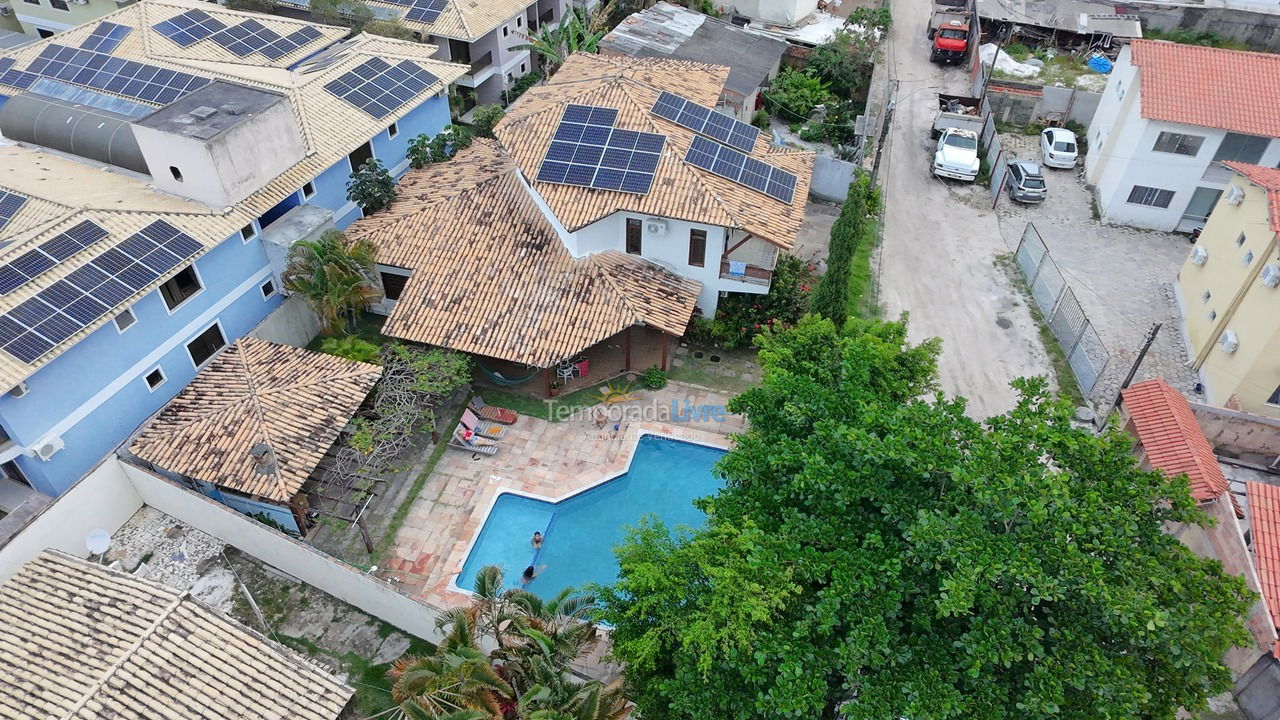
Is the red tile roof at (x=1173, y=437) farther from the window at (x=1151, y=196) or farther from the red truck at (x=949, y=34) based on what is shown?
the red truck at (x=949, y=34)

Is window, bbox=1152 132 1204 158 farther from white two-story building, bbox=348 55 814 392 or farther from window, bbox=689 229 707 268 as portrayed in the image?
window, bbox=689 229 707 268

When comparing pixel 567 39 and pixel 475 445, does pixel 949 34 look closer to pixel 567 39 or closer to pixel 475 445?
pixel 567 39

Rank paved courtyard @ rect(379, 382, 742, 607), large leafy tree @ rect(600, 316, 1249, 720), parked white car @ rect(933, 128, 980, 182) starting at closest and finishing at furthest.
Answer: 1. large leafy tree @ rect(600, 316, 1249, 720)
2. paved courtyard @ rect(379, 382, 742, 607)
3. parked white car @ rect(933, 128, 980, 182)

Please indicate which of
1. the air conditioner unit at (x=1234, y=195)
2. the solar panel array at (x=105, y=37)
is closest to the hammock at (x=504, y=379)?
the solar panel array at (x=105, y=37)

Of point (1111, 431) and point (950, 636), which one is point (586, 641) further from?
point (1111, 431)

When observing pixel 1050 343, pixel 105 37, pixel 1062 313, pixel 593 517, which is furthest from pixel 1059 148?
pixel 105 37

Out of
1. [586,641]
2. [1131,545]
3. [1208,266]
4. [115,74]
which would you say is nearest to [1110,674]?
[1131,545]

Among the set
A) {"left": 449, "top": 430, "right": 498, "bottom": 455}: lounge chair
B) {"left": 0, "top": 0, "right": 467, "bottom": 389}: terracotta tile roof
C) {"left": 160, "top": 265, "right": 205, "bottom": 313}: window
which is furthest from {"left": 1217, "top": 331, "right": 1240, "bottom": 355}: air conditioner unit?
{"left": 160, "top": 265, "right": 205, "bottom": 313}: window
